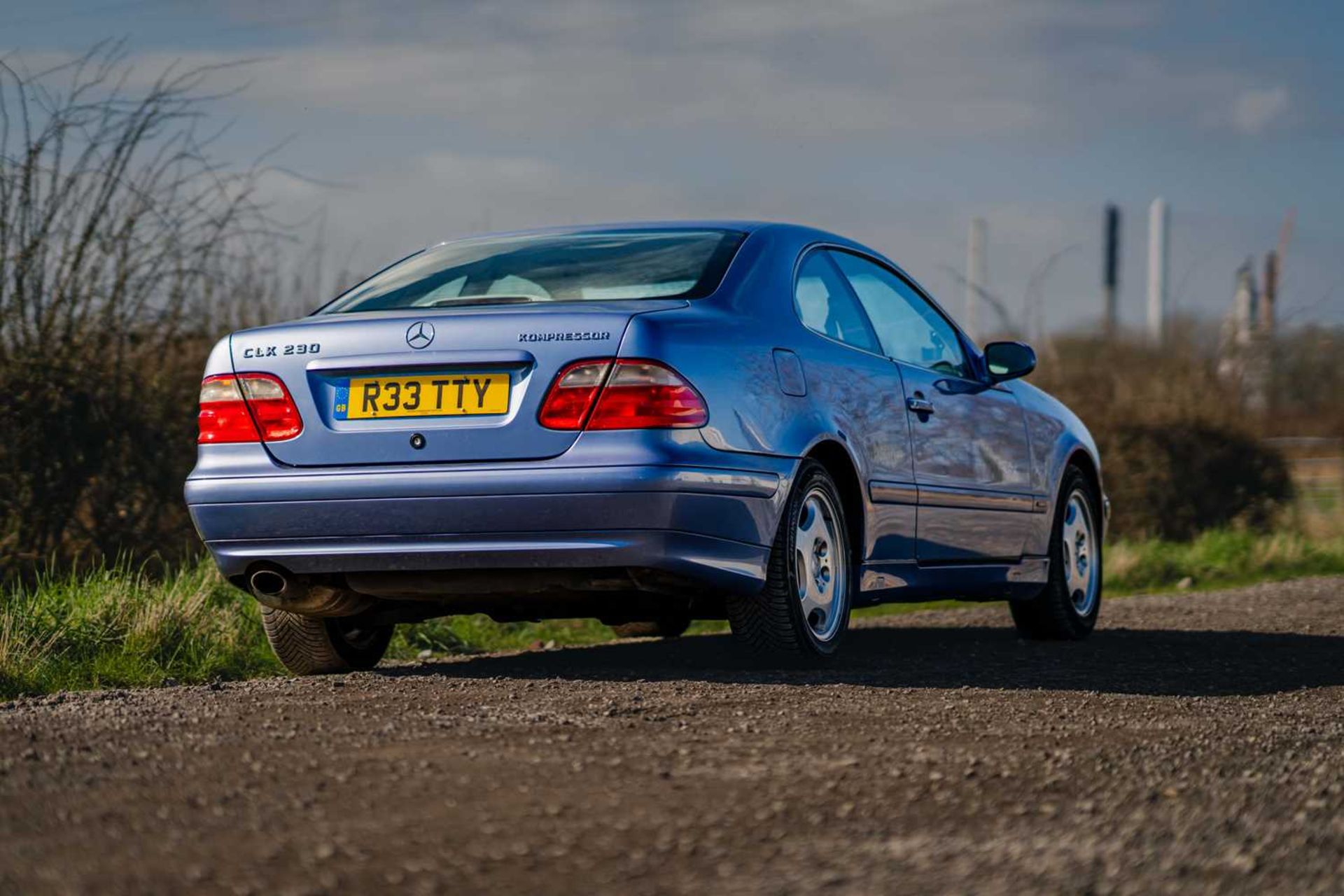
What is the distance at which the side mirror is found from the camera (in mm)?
8234

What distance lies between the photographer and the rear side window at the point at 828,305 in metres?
6.86

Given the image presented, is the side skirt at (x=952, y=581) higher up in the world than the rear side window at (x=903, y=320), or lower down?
lower down

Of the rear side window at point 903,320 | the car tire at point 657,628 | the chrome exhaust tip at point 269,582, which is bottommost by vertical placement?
the car tire at point 657,628

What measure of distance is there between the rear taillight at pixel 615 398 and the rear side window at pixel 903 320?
5.88 ft

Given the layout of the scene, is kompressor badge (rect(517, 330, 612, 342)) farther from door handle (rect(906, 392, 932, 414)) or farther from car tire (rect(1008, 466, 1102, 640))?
car tire (rect(1008, 466, 1102, 640))

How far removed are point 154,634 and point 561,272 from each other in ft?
7.34

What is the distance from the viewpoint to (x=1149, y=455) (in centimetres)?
1609

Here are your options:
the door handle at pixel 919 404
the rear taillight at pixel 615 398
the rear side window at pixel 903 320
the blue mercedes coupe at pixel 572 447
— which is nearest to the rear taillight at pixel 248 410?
the blue mercedes coupe at pixel 572 447

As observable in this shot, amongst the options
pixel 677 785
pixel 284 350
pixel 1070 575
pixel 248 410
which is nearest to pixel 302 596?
pixel 248 410

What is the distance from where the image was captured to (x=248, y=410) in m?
6.18

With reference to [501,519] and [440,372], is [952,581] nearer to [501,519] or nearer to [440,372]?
[501,519]

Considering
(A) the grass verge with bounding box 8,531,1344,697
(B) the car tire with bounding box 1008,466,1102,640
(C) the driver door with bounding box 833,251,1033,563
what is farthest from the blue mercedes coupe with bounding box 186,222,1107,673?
(B) the car tire with bounding box 1008,466,1102,640

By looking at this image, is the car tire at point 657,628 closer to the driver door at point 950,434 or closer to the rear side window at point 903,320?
the driver door at point 950,434

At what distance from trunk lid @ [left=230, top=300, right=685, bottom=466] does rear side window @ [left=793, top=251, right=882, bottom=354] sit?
862mm
